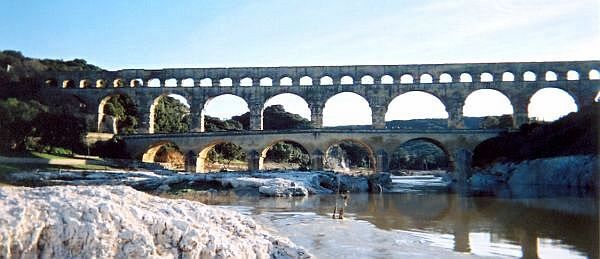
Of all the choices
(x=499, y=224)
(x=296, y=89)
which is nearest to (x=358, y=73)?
(x=296, y=89)

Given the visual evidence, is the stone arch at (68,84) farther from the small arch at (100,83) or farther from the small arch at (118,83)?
the small arch at (118,83)

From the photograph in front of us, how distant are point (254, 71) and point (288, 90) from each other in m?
4.22

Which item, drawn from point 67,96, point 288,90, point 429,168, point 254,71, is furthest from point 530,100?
point 67,96

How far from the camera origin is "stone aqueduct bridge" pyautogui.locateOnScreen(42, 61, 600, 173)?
1964 inches

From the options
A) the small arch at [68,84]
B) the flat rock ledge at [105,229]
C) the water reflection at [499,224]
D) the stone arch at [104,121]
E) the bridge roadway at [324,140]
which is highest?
the small arch at [68,84]

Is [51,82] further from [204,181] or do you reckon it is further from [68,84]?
[204,181]

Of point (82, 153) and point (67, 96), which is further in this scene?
point (67, 96)

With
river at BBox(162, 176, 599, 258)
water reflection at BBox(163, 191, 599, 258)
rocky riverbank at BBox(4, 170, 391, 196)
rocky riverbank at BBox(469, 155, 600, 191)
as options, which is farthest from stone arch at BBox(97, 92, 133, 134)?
river at BBox(162, 176, 599, 258)

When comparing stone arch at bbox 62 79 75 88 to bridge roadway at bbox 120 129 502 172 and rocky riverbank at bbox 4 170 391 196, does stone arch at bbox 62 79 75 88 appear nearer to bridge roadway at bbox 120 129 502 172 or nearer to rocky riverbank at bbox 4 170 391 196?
bridge roadway at bbox 120 129 502 172

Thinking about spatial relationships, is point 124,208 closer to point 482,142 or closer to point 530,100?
point 482,142

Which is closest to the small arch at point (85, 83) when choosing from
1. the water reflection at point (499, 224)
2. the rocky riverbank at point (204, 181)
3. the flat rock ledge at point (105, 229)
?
the rocky riverbank at point (204, 181)

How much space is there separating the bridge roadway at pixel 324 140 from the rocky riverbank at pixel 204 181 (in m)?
14.4

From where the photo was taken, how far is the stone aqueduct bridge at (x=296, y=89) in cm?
4988

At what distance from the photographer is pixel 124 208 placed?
5.79m
